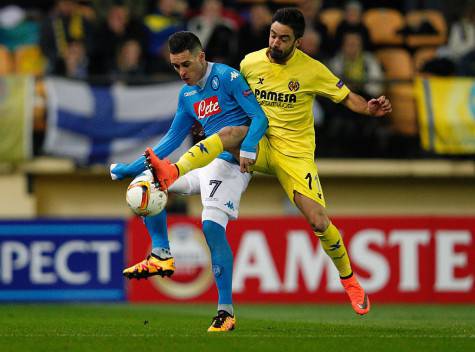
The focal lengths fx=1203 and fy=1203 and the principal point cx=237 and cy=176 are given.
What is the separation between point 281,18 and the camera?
32.3 ft

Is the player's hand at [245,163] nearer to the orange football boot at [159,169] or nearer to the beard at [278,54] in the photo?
the orange football boot at [159,169]

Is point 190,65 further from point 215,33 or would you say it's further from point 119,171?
point 215,33

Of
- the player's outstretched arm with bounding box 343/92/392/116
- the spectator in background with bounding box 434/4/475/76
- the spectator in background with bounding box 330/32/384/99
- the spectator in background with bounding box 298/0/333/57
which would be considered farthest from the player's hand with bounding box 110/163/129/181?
the spectator in background with bounding box 434/4/475/76

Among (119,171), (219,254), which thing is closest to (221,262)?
(219,254)

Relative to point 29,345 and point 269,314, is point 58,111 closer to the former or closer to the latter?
point 269,314

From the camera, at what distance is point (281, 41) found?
392 inches

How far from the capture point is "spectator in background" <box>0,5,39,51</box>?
58.7 ft

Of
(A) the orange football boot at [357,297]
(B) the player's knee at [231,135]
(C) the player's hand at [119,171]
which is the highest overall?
(B) the player's knee at [231,135]

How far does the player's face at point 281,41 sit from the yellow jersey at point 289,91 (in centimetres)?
16

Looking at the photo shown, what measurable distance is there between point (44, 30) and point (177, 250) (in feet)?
12.8

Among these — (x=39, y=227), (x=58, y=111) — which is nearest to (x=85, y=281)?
(x=39, y=227)

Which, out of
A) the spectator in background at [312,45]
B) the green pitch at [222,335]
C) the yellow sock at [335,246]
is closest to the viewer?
the green pitch at [222,335]

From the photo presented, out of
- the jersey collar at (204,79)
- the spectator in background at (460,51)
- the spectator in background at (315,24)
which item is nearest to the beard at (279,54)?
the jersey collar at (204,79)

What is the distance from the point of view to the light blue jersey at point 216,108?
9.72 m
